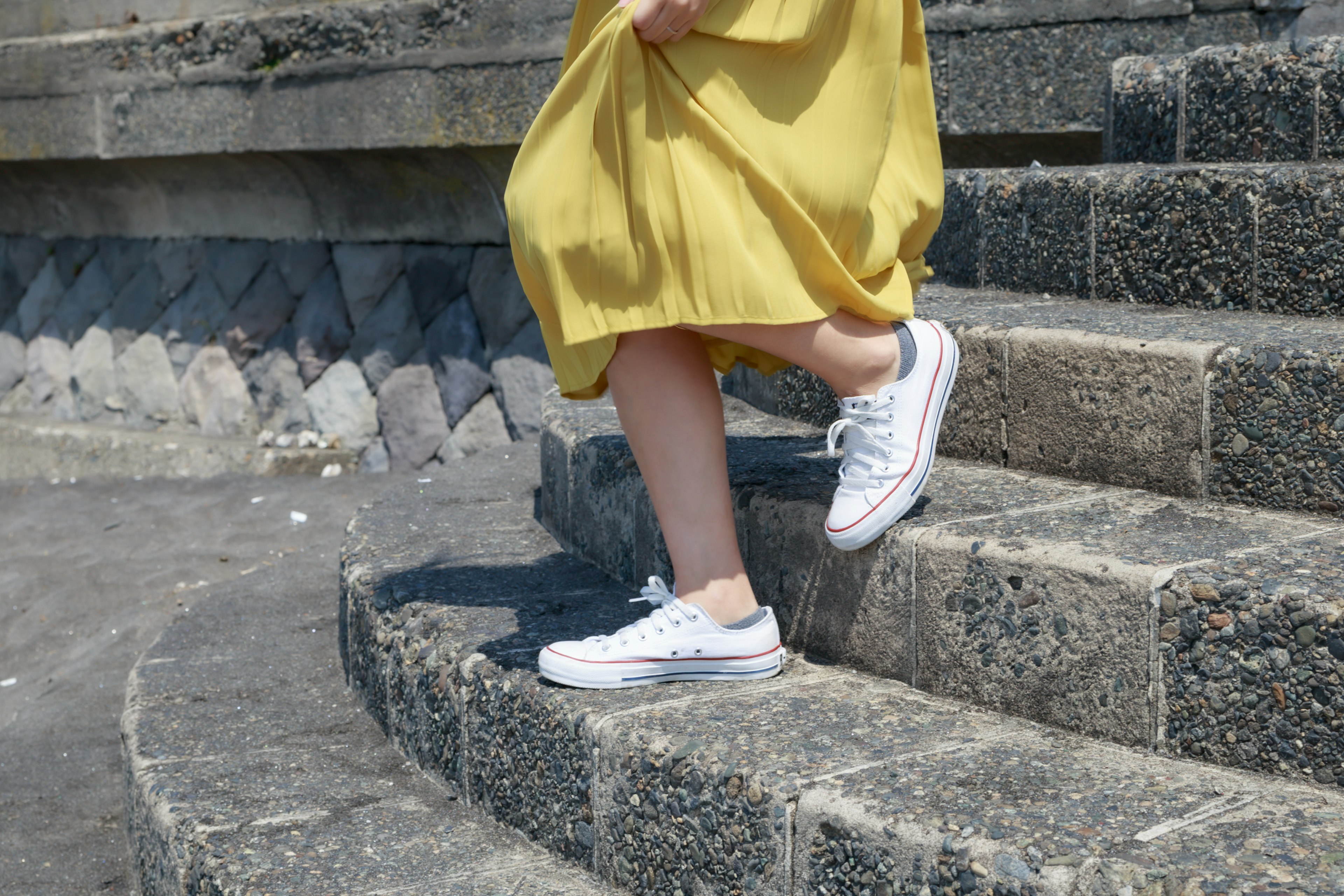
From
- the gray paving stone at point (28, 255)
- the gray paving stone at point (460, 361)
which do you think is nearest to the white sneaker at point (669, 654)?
the gray paving stone at point (460, 361)

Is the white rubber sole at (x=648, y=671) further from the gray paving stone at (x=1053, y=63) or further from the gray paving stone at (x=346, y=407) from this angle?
the gray paving stone at (x=346, y=407)

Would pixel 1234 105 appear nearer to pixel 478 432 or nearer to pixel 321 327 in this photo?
pixel 478 432

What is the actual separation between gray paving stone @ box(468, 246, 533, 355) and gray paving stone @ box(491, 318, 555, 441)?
A: 0.05m

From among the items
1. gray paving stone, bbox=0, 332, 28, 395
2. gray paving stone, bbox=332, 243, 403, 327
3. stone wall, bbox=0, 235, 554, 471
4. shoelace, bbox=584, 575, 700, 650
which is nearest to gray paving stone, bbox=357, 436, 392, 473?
stone wall, bbox=0, 235, 554, 471

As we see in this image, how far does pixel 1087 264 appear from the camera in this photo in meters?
2.61

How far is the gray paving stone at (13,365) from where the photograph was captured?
6.91 metres

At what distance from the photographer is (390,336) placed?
5.56 meters

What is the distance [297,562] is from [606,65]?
2350 mm

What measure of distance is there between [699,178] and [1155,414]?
80 cm

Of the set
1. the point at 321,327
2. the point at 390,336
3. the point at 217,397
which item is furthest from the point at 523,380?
the point at 217,397

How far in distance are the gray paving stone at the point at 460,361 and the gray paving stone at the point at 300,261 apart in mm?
783

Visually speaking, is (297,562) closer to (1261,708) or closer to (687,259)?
(687,259)

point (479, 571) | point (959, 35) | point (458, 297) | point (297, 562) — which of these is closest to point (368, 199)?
point (458, 297)

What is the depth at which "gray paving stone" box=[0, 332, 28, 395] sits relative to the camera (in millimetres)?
6906
